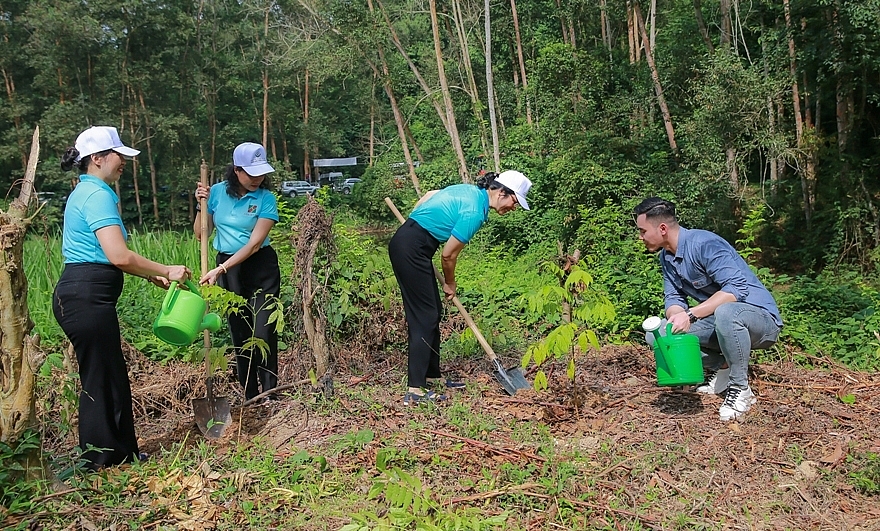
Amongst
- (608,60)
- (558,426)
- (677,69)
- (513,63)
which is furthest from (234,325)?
(513,63)

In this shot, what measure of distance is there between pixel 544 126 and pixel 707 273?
344 inches

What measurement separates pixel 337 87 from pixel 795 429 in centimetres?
2606

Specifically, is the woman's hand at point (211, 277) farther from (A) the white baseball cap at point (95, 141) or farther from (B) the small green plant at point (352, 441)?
(B) the small green plant at point (352, 441)

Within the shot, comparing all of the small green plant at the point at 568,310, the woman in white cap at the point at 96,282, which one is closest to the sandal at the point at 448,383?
the small green plant at the point at 568,310

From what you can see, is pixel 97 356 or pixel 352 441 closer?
pixel 97 356

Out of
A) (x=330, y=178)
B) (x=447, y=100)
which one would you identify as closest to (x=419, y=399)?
(x=447, y=100)

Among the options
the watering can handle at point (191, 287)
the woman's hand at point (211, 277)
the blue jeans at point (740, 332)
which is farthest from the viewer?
the woman's hand at point (211, 277)

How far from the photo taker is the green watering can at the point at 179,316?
316 cm

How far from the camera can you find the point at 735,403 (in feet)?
11.9

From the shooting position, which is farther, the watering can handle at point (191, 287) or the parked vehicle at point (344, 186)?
the parked vehicle at point (344, 186)

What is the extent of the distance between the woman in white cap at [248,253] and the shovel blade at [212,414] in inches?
13.4

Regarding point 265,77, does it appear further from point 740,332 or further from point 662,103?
point 740,332

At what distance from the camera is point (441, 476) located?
3.07 metres

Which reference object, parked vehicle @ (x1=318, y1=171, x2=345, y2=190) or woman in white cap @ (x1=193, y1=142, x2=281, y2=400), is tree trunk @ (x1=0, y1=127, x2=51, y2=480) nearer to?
woman in white cap @ (x1=193, y1=142, x2=281, y2=400)
